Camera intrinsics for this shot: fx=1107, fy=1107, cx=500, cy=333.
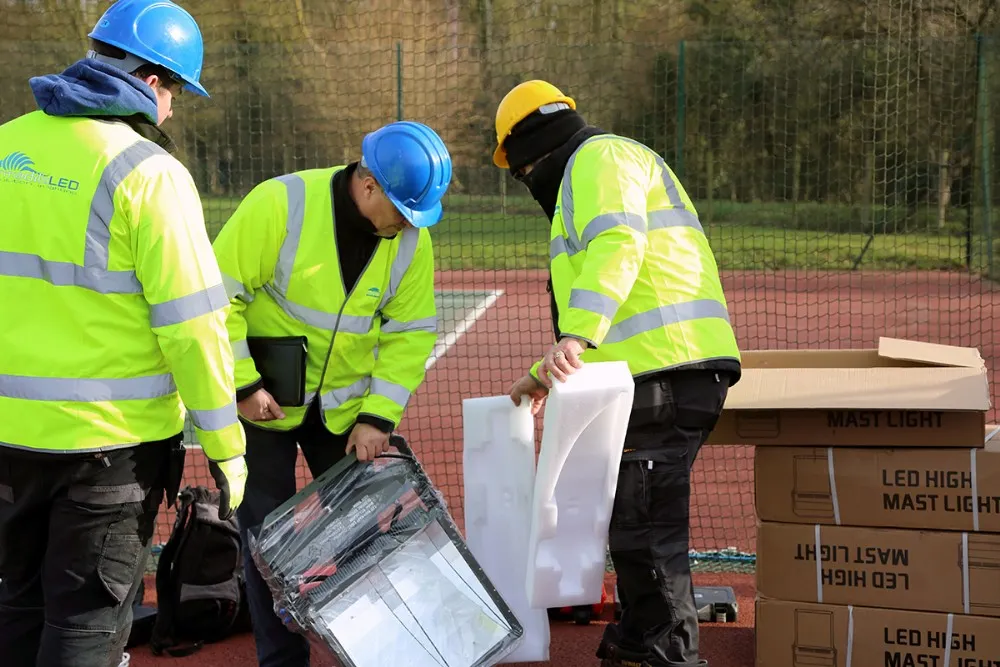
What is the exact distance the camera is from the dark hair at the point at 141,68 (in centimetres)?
278

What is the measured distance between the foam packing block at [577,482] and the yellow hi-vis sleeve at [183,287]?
3.20ft

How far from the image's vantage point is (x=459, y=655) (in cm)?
333

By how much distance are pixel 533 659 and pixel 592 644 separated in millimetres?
447

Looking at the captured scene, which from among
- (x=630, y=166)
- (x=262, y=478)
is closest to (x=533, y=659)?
(x=262, y=478)

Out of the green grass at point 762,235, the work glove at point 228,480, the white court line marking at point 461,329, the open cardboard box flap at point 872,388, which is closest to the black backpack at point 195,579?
the work glove at point 228,480

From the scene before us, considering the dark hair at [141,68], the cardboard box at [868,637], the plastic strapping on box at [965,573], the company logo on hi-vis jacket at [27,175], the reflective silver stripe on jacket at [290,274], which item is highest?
the dark hair at [141,68]

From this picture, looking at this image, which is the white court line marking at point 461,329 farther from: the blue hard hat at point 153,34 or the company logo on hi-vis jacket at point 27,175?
the company logo on hi-vis jacket at point 27,175

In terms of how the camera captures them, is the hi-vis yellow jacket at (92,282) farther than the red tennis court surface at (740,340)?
No

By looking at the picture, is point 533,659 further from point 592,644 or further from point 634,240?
point 634,240

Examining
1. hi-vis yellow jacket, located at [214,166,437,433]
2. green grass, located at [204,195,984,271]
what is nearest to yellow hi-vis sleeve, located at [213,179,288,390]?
hi-vis yellow jacket, located at [214,166,437,433]

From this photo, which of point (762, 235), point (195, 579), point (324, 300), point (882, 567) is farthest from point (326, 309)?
point (762, 235)

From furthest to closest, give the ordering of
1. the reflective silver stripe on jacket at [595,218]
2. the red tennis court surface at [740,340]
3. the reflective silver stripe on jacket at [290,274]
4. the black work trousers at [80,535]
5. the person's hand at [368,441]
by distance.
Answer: the red tennis court surface at [740,340] < the person's hand at [368,441] < the reflective silver stripe on jacket at [290,274] < the reflective silver stripe on jacket at [595,218] < the black work trousers at [80,535]

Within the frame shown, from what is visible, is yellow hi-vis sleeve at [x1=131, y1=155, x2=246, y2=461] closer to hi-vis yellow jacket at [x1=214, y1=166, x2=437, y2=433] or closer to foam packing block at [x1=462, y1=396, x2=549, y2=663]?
hi-vis yellow jacket at [x1=214, y1=166, x2=437, y2=433]

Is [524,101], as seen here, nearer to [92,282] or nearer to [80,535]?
[92,282]
